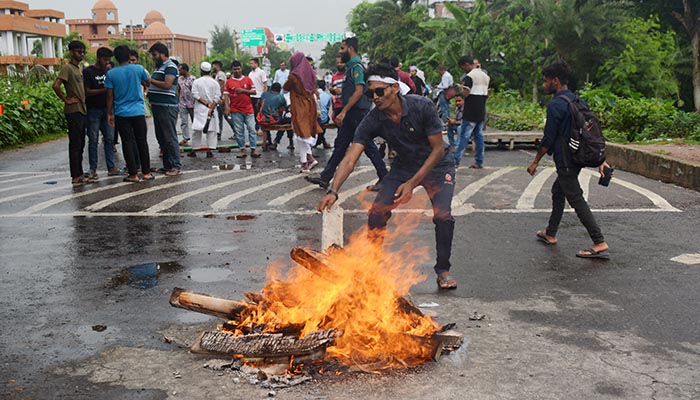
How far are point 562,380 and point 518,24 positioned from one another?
89.3ft

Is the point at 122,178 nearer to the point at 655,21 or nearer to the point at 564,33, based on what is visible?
the point at 564,33

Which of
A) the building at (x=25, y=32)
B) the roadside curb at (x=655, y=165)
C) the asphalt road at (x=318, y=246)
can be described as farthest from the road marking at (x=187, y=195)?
the building at (x=25, y=32)

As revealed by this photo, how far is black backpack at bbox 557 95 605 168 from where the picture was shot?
22.2ft

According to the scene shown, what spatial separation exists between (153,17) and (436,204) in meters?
108

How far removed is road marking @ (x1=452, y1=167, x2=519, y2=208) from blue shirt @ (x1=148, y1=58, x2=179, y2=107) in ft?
15.9

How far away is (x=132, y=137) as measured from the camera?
11.1 metres

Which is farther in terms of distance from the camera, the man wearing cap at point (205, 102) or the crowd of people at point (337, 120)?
the man wearing cap at point (205, 102)

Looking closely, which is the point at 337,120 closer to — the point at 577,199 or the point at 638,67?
the point at 577,199

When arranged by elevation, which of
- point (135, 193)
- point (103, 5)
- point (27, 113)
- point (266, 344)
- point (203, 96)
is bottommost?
point (135, 193)

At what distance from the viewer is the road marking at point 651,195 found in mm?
9070

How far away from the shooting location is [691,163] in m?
10.5

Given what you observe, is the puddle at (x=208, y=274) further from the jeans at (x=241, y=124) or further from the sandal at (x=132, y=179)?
the jeans at (x=241, y=124)

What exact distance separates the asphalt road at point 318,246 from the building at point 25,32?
48794 mm

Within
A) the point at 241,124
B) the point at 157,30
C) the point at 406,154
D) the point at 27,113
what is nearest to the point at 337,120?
the point at 406,154
